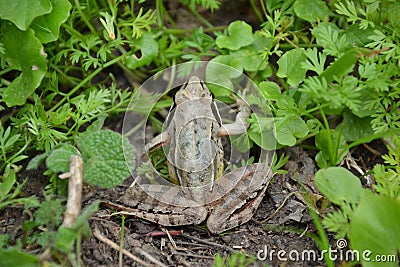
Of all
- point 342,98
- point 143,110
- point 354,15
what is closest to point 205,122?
point 143,110

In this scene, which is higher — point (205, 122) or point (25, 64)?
point (25, 64)

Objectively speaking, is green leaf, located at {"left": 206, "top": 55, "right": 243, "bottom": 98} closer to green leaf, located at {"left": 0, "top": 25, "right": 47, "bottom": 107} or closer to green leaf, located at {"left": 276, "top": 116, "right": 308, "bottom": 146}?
green leaf, located at {"left": 276, "top": 116, "right": 308, "bottom": 146}

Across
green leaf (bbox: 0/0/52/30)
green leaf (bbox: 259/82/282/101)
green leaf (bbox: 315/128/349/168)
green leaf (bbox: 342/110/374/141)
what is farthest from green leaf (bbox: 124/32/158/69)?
green leaf (bbox: 342/110/374/141)

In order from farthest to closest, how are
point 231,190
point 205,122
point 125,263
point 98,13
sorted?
1. point 98,13
2. point 205,122
3. point 231,190
4. point 125,263

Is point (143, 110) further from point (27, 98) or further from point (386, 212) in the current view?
point (386, 212)

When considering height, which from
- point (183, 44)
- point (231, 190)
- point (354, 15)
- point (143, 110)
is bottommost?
point (231, 190)
